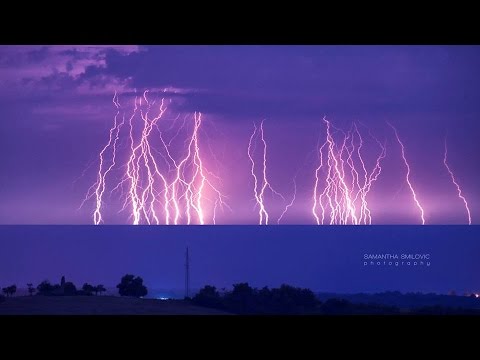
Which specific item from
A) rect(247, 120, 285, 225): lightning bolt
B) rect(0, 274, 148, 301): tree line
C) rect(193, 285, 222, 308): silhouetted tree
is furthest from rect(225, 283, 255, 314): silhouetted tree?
rect(0, 274, 148, 301): tree line

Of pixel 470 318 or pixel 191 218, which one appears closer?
pixel 470 318

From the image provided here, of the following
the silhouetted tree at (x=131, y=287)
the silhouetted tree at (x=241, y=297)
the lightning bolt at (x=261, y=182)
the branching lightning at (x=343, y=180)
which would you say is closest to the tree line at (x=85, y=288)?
the silhouetted tree at (x=131, y=287)

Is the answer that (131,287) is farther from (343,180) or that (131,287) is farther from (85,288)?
(343,180)

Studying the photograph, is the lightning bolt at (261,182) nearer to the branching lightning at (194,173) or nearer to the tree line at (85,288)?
the branching lightning at (194,173)

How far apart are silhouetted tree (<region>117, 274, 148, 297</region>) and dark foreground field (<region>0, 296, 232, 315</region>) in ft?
0.16

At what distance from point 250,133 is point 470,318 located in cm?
→ 227

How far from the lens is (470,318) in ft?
18.5

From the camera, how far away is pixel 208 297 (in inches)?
232

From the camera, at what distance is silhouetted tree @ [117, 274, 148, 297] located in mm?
5863

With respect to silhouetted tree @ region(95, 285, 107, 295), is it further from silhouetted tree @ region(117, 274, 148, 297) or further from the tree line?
silhouetted tree @ region(117, 274, 148, 297)
